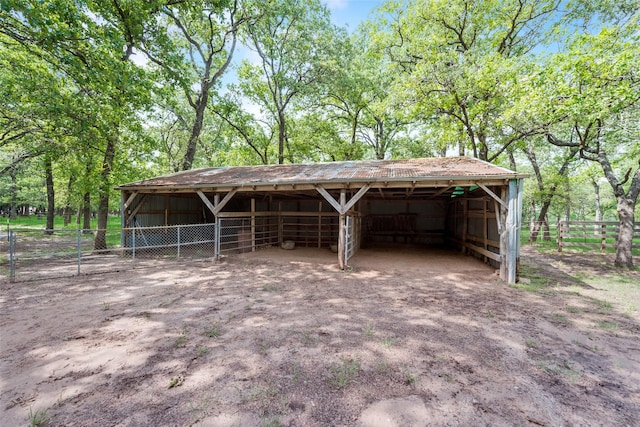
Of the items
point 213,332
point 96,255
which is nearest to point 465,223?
point 213,332

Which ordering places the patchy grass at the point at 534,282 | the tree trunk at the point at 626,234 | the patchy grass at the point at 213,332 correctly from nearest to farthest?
the patchy grass at the point at 213,332, the patchy grass at the point at 534,282, the tree trunk at the point at 626,234

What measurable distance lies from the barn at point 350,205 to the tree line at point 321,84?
2371 mm

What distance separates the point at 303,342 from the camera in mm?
3531

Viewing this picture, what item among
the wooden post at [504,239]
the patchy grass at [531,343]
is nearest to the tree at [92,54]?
the patchy grass at [531,343]

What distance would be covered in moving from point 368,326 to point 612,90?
319 inches

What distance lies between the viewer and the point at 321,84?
57.5 feet

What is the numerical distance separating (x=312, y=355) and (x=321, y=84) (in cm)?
1745

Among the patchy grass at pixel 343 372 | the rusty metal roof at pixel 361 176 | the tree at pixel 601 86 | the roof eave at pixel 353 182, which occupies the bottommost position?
the patchy grass at pixel 343 372

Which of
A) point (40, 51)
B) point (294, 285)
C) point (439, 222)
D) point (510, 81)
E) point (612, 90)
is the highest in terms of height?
point (510, 81)

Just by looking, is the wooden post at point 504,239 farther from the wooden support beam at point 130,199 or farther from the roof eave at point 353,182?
→ the wooden support beam at point 130,199

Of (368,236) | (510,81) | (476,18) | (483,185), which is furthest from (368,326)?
(476,18)

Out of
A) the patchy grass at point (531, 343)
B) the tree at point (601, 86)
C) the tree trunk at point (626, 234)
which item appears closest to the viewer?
the patchy grass at point (531, 343)

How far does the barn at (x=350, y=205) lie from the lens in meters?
7.15

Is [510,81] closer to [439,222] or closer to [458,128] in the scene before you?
[458,128]
